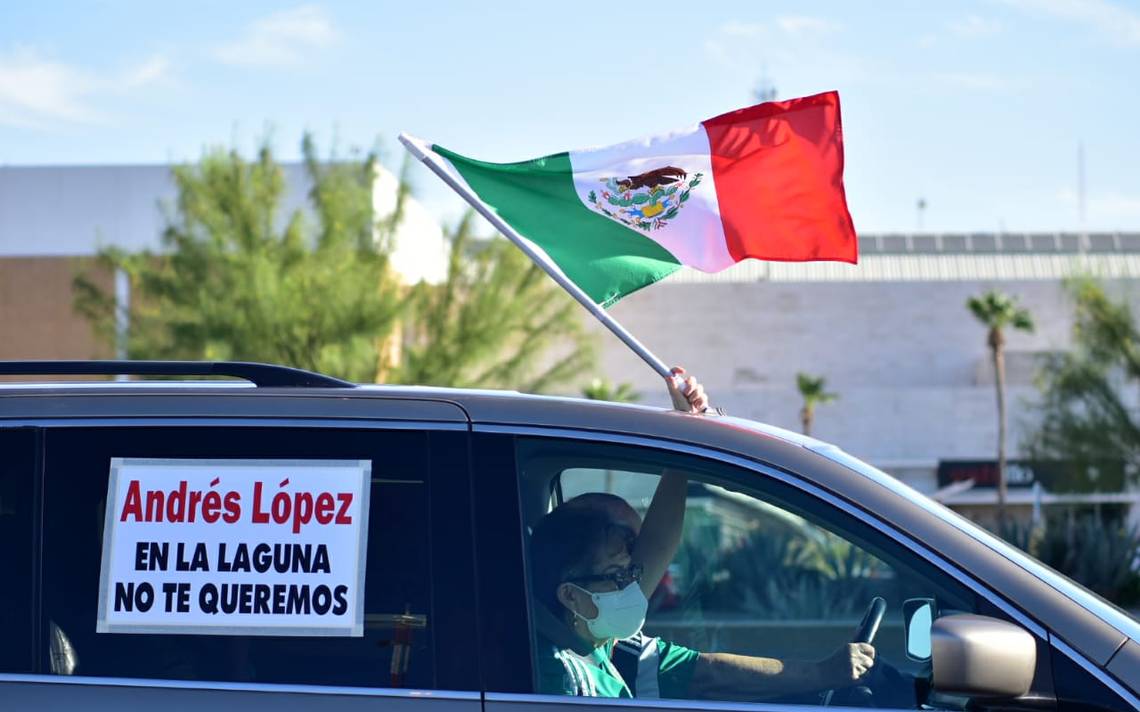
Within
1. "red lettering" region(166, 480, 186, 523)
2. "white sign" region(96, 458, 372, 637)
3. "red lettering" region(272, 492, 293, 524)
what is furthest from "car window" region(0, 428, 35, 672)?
"red lettering" region(272, 492, 293, 524)

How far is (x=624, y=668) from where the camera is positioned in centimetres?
342

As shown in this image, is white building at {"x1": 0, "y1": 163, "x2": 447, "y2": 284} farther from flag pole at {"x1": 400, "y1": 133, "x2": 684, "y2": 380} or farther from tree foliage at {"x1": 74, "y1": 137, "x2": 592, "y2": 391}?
flag pole at {"x1": 400, "y1": 133, "x2": 684, "y2": 380}

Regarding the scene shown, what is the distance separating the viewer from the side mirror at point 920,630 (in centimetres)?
321

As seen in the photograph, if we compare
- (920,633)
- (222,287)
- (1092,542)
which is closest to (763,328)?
(222,287)

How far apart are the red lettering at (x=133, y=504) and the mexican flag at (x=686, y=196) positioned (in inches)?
53.8

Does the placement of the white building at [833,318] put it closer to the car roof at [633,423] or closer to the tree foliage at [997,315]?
the tree foliage at [997,315]

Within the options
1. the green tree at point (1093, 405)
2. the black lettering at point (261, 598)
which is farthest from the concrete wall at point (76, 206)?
the black lettering at point (261, 598)

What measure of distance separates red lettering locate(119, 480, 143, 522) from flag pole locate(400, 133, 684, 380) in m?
1.14

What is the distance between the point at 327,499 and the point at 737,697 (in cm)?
Result: 95

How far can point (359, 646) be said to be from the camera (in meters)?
2.85

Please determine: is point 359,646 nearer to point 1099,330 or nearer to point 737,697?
point 737,697

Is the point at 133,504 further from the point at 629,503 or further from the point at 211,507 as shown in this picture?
the point at 629,503

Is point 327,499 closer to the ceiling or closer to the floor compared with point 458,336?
closer to the floor

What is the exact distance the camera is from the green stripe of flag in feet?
13.0
